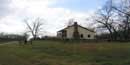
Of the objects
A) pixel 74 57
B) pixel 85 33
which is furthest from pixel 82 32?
pixel 74 57

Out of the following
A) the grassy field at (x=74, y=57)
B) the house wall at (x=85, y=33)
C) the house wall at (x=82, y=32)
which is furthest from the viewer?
the house wall at (x=85, y=33)

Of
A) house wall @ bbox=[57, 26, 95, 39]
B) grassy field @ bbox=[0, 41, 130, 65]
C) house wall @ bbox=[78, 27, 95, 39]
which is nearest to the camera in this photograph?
grassy field @ bbox=[0, 41, 130, 65]

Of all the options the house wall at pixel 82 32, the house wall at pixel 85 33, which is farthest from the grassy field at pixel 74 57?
the house wall at pixel 85 33

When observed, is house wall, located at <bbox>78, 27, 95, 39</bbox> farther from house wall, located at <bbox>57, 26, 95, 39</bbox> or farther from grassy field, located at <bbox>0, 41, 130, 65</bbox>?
grassy field, located at <bbox>0, 41, 130, 65</bbox>

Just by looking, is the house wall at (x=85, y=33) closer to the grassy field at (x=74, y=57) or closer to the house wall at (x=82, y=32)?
the house wall at (x=82, y=32)

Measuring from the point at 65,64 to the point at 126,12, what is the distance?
22.7 m

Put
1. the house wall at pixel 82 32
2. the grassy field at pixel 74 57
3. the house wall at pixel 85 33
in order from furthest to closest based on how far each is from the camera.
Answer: the house wall at pixel 85 33, the house wall at pixel 82 32, the grassy field at pixel 74 57

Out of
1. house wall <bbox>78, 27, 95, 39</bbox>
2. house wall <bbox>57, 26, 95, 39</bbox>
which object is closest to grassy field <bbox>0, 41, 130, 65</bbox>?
house wall <bbox>57, 26, 95, 39</bbox>

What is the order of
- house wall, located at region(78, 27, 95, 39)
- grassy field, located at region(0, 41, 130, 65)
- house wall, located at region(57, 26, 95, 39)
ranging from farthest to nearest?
1. house wall, located at region(78, 27, 95, 39)
2. house wall, located at region(57, 26, 95, 39)
3. grassy field, located at region(0, 41, 130, 65)

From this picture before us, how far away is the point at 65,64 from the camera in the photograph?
23.4 metres

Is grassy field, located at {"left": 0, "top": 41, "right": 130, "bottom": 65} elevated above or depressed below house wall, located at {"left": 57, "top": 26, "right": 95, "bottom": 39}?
below

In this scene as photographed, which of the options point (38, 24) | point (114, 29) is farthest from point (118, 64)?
point (38, 24)

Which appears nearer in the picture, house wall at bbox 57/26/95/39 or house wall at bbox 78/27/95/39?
house wall at bbox 57/26/95/39

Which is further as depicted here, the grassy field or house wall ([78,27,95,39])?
house wall ([78,27,95,39])
